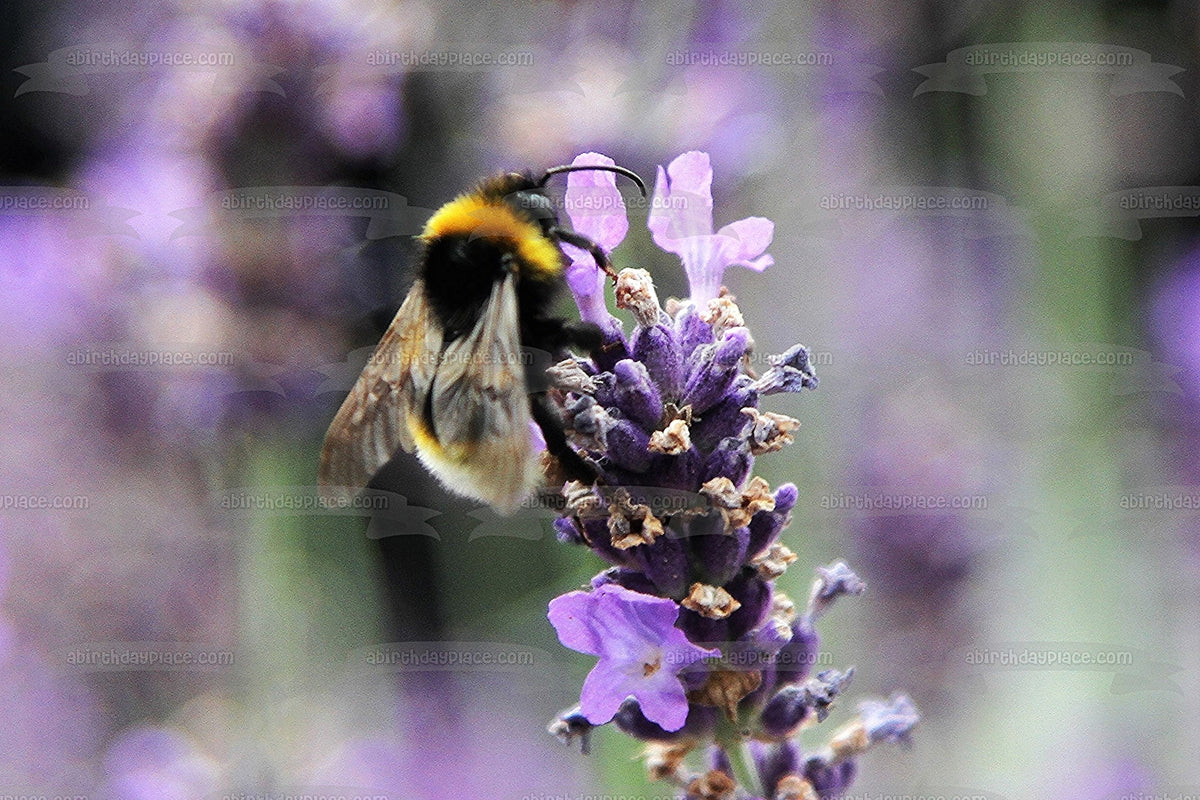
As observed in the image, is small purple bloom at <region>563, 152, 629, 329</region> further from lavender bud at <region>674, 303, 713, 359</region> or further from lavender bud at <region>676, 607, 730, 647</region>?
lavender bud at <region>676, 607, 730, 647</region>

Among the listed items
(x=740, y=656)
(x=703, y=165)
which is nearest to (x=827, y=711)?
(x=740, y=656)

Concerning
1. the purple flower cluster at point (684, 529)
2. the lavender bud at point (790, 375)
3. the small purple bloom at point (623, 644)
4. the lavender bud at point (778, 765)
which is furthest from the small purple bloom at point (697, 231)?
the lavender bud at point (778, 765)

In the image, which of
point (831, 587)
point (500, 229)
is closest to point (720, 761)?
point (831, 587)

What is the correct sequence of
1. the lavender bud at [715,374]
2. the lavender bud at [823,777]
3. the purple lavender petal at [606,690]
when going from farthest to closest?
the lavender bud at [823,777]
the lavender bud at [715,374]
the purple lavender petal at [606,690]

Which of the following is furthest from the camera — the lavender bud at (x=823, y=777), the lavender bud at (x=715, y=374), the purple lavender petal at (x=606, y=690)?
the lavender bud at (x=823, y=777)

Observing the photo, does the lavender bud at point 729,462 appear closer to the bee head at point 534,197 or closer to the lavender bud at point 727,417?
the lavender bud at point 727,417

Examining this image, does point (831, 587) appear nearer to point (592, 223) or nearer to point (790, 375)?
point (790, 375)
